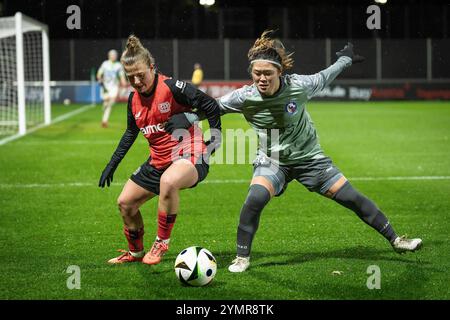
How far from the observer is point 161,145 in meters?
6.49

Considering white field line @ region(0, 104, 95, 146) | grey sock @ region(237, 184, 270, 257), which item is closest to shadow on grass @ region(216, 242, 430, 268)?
grey sock @ region(237, 184, 270, 257)

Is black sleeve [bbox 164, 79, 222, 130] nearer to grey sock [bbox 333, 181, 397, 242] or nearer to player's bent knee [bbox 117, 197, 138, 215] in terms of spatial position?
player's bent knee [bbox 117, 197, 138, 215]

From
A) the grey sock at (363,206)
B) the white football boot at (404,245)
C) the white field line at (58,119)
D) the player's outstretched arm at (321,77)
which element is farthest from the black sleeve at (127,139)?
the white field line at (58,119)

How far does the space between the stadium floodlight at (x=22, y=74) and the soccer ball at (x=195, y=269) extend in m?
13.3

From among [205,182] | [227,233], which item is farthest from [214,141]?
[205,182]

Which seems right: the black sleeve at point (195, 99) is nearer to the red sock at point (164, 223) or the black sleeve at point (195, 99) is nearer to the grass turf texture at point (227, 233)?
the red sock at point (164, 223)

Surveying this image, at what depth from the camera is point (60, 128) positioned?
70.7 feet

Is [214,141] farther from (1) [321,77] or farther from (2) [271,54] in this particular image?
(1) [321,77]

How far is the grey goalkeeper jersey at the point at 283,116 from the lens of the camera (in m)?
6.35

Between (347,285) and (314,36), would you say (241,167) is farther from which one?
(314,36)

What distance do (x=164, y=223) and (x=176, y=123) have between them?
2.76ft

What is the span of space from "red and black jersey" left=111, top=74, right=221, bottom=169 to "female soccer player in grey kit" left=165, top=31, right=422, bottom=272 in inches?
4.6

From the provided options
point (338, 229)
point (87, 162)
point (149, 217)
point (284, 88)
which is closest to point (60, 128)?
point (87, 162)

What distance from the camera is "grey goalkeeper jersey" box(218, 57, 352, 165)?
20.8 ft
